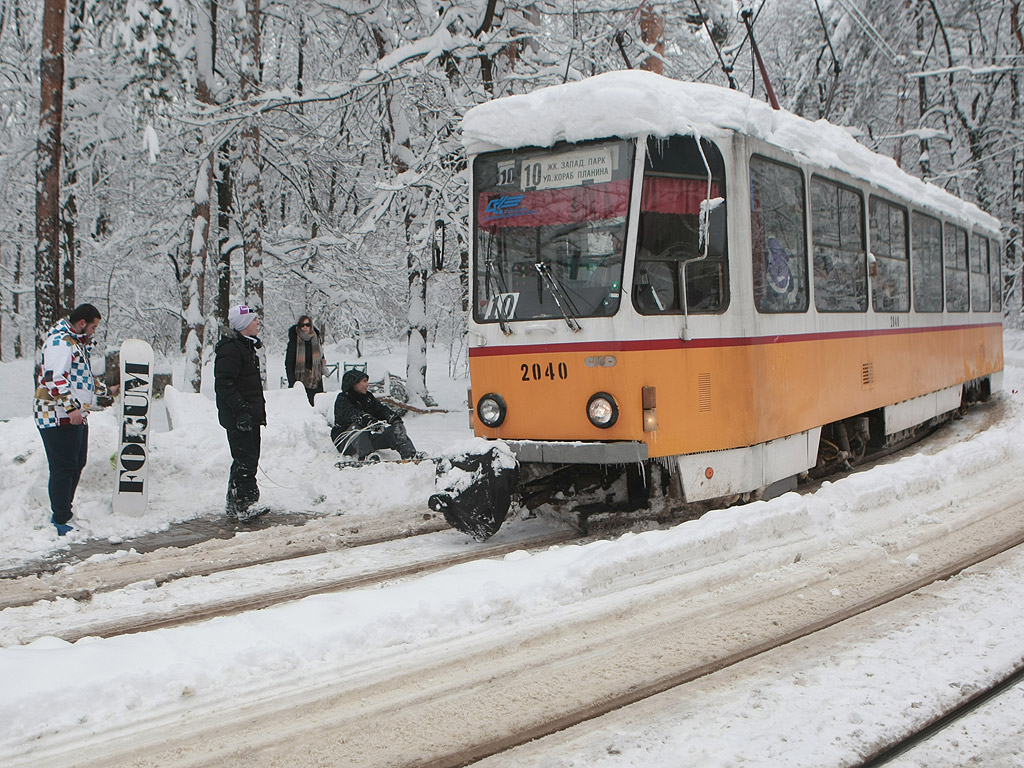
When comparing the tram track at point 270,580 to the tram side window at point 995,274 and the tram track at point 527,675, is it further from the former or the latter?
the tram side window at point 995,274

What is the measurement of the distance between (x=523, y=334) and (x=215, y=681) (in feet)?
12.0

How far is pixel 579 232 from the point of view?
21.4ft

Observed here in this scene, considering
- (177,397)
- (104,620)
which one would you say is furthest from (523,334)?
(177,397)

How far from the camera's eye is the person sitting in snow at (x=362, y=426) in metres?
9.60

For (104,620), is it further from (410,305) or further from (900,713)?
(410,305)

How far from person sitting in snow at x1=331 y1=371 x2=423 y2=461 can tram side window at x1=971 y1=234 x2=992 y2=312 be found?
8.57 m

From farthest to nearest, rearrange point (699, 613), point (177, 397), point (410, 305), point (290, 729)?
point (410, 305) → point (177, 397) → point (699, 613) → point (290, 729)

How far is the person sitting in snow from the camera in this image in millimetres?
9602

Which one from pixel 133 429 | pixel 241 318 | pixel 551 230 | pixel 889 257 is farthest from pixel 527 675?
pixel 889 257

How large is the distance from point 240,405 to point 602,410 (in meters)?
3.30

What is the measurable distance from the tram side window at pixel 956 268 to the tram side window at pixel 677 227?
Answer: 260 inches

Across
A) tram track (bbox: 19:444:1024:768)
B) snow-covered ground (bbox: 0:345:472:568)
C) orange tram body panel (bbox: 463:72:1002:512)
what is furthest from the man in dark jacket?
tram track (bbox: 19:444:1024:768)

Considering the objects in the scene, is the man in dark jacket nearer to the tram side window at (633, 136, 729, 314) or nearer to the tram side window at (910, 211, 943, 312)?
the tram side window at (633, 136, 729, 314)

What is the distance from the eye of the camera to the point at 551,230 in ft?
21.8
